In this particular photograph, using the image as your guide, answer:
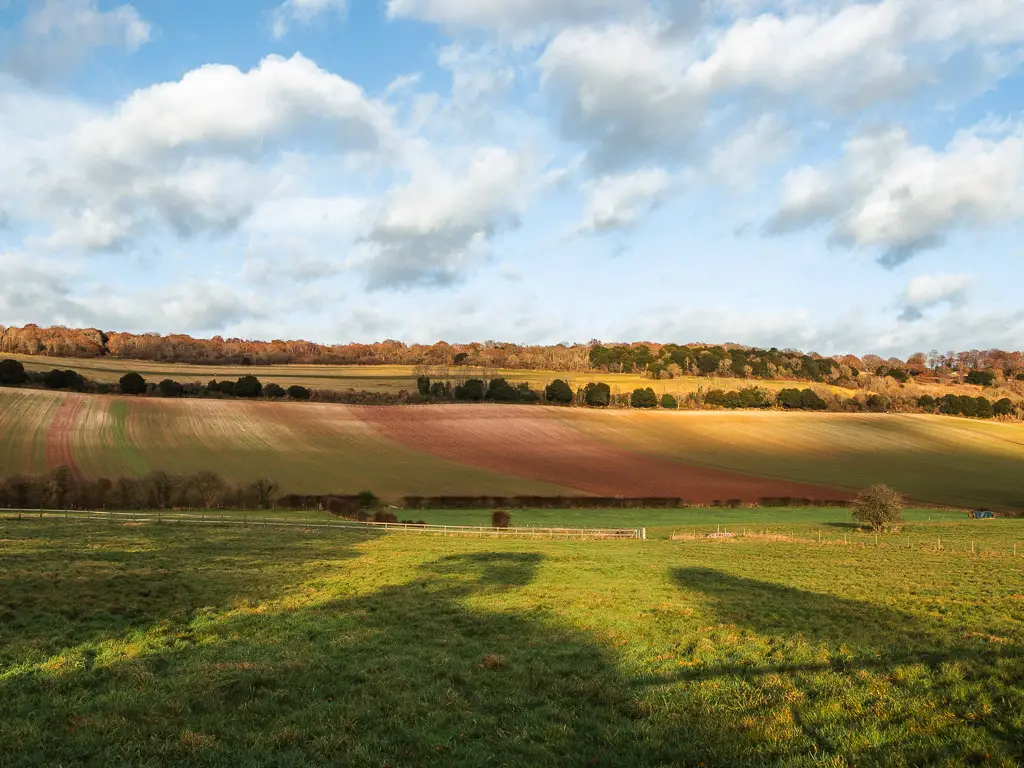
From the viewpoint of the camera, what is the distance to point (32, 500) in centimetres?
5728

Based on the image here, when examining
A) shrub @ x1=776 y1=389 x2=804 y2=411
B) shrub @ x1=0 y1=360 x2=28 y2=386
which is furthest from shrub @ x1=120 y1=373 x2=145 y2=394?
shrub @ x1=776 y1=389 x2=804 y2=411

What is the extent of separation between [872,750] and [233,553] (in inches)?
1184

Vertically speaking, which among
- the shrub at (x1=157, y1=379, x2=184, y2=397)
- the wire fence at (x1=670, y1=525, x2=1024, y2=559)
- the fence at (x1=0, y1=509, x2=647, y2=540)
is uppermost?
the shrub at (x1=157, y1=379, x2=184, y2=397)

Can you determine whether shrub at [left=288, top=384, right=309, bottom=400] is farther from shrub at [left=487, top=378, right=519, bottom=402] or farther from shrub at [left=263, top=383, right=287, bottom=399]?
shrub at [left=487, top=378, right=519, bottom=402]

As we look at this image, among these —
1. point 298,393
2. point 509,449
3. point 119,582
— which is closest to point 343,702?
point 119,582

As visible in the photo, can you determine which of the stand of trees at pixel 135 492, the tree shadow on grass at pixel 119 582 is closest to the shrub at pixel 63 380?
the stand of trees at pixel 135 492

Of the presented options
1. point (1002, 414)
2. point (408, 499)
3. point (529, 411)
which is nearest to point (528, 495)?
point (408, 499)

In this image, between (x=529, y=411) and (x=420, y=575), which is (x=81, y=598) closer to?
(x=420, y=575)

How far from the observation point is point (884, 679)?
1177 cm

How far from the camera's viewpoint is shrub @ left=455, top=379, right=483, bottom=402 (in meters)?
115

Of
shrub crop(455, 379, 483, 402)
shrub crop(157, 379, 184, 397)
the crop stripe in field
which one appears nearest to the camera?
the crop stripe in field

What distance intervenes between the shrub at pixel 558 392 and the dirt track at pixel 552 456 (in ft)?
45.0

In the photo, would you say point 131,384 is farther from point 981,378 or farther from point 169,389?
point 981,378

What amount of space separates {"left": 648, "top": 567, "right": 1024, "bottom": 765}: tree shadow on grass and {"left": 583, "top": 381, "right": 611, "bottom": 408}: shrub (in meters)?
101
